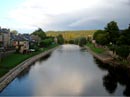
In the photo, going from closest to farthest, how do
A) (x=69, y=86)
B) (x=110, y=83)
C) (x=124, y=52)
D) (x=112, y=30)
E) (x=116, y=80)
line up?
1. (x=69, y=86)
2. (x=110, y=83)
3. (x=116, y=80)
4. (x=124, y=52)
5. (x=112, y=30)

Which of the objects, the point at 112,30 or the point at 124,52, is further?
the point at 112,30

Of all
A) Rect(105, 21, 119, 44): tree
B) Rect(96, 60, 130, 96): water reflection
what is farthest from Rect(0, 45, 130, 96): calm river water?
Rect(105, 21, 119, 44): tree

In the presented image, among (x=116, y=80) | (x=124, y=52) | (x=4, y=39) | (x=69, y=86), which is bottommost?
(x=116, y=80)

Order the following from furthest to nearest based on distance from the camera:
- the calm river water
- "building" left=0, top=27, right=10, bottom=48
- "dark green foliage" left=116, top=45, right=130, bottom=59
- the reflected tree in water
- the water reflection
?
"building" left=0, top=27, right=10, bottom=48, "dark green foliage" left=116, top=45, right=130, bottom=59, the reflected tree in water, the water reflection, the calm river water

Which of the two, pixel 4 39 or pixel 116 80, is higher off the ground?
pixel 4 39

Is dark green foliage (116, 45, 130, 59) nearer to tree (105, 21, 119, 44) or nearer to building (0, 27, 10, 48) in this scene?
tree (105, 21, 119, 44)

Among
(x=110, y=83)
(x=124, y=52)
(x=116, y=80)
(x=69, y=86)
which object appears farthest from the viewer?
(x=124, y=52)

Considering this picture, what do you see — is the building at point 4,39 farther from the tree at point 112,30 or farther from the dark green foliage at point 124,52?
the dark green foliage at point 124,52

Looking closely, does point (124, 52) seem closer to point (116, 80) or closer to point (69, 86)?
point (116, 80)

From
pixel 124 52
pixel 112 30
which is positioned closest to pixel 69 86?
pixel 124 52

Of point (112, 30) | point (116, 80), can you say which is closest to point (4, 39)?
point (112, 30)

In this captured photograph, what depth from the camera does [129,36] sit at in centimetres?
7900

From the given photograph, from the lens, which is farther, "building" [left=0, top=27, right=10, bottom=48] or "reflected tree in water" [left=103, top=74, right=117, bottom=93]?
"building" [left=0, top=27, right=10, bottom=48]

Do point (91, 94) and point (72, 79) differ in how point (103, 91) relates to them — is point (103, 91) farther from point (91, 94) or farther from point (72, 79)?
point (72, 79)
